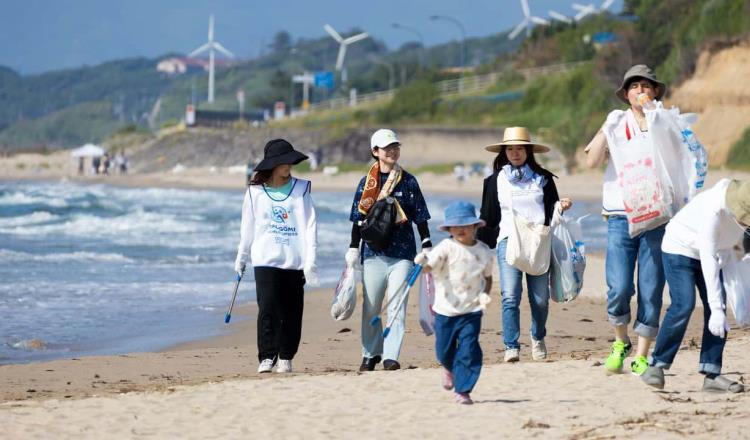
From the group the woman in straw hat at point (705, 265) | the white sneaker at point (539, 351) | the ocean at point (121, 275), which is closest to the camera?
the woman in straw hat at point (705, 265)

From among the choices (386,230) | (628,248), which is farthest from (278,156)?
(628,248)

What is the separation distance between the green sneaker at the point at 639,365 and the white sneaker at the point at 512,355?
1096 mm

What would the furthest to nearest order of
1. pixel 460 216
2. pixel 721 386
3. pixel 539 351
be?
1. pixel 539 351
2. pixel 721 386
3. pixel 460 216

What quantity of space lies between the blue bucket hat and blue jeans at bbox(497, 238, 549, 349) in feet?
4.84

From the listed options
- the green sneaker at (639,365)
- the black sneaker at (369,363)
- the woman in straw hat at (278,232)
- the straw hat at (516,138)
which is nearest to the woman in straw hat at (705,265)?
the green sneaker at (639,365)

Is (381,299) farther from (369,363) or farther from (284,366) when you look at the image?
(284,366)

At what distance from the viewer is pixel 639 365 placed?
7953mm

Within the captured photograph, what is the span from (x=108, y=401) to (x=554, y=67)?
76.6m

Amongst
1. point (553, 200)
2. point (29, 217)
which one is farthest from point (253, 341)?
point (29, 217)

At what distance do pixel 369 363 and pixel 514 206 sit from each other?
1315mm

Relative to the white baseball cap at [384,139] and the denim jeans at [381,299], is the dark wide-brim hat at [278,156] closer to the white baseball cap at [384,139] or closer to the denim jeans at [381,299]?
the white baseball cap at [384,139]

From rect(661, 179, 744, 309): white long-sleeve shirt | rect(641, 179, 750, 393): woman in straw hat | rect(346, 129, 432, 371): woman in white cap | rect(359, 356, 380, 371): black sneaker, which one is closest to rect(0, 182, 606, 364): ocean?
rect(359, 356, 380, 371): black sneaker

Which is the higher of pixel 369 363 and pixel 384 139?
pixel 384 139

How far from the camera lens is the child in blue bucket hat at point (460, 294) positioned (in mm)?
7262
